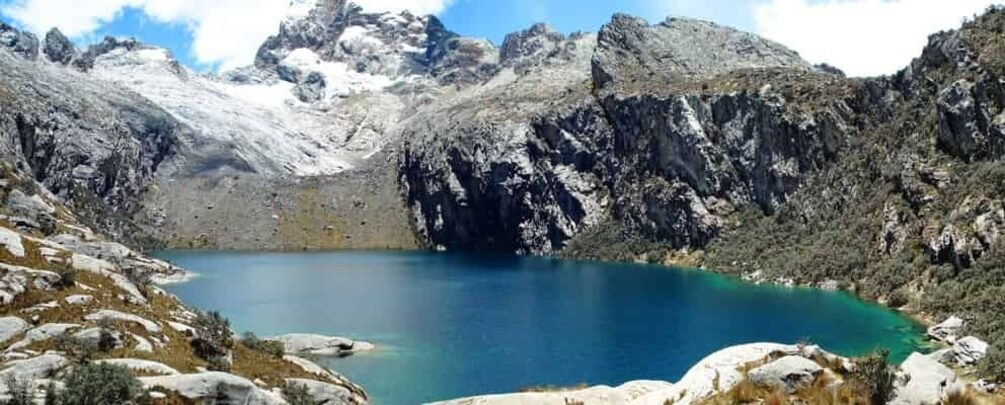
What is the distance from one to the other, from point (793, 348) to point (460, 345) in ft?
202

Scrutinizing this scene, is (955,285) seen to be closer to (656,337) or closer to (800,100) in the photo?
(656,337)

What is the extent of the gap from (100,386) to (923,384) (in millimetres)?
22037

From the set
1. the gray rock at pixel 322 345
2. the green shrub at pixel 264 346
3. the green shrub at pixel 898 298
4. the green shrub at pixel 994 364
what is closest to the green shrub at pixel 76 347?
the green shrub at pixel 264 346

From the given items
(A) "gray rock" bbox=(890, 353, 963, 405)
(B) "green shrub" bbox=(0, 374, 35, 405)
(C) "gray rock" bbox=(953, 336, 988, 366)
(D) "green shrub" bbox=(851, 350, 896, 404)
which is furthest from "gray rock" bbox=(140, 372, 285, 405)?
(C) "gray rock" bbox=(953, 336, 988, 366)

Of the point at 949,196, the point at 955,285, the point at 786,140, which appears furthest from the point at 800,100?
the point at 955,285

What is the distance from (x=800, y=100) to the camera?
183 meters


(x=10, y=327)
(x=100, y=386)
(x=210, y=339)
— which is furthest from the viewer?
(x=210, y=339)

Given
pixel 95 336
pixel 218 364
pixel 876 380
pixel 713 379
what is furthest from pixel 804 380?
pixel 95 336

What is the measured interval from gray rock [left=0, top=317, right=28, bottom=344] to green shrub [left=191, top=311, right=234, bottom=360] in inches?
279

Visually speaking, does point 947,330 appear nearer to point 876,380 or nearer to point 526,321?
point 526,321

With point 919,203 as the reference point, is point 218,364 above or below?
below

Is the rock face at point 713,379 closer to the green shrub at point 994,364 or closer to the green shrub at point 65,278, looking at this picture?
the green shrub at point 65,278

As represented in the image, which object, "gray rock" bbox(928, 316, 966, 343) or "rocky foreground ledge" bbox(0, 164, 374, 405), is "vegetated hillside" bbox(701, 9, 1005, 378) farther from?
"rocky foreground ledge" bbox(0, 164, 374, 405)

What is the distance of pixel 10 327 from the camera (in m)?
35.0
